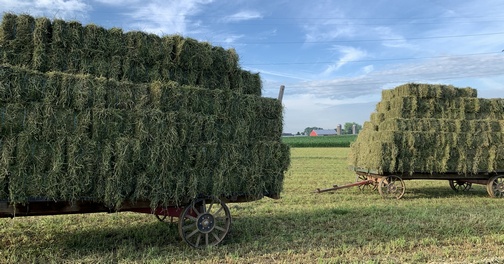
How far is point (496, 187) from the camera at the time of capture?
39.0ft

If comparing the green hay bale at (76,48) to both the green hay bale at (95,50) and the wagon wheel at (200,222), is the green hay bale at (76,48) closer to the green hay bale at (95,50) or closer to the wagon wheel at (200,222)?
the green hay bale at (95,50)

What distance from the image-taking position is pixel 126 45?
19.6 feet

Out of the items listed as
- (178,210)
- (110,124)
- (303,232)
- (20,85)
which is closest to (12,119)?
(20,85)

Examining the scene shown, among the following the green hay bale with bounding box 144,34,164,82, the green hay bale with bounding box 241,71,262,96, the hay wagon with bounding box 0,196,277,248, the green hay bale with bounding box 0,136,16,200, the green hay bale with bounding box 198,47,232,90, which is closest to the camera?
the green hay bale with bounding box 0,136,16,200

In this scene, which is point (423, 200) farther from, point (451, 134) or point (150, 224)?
point (150, 224)

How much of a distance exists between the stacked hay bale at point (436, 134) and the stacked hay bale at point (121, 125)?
6248 mm

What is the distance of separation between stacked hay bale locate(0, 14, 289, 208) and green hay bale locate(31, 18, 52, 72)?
15 millimetres

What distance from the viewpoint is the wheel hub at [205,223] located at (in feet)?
20.0

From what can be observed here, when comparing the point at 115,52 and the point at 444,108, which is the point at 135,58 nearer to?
the point at 115,52

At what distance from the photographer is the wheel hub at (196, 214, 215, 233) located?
610cm

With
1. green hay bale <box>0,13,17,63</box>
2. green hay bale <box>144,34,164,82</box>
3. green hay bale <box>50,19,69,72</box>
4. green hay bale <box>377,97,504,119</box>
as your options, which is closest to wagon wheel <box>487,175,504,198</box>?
green hay bale <box>377,97,504,119</box>

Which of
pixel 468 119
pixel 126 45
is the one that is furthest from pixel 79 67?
pixel 468 119

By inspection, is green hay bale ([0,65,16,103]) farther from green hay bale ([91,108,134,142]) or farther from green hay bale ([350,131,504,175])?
green hay bale ([350,131,504,175])

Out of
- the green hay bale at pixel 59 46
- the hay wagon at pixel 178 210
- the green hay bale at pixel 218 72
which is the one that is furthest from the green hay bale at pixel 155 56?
the hay wagon at pixel 178 210
